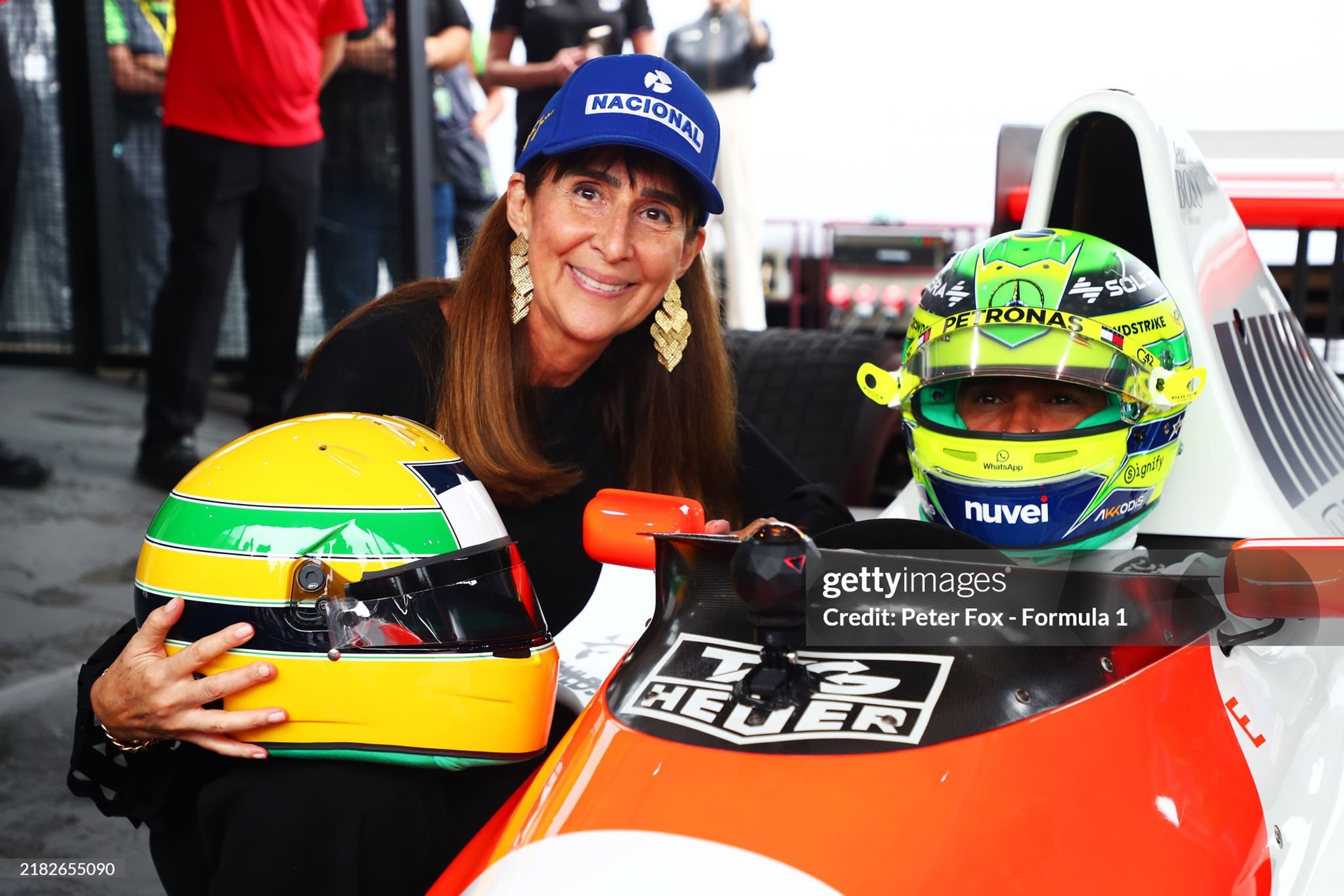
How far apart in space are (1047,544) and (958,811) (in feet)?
2.21

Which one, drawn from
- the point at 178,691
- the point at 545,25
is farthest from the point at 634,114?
the point at 545,25

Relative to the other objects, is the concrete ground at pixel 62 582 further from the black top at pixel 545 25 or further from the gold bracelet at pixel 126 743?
the black top at pixel 545 25

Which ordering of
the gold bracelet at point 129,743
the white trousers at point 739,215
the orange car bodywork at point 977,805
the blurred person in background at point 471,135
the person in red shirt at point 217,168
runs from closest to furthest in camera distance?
the orange car bodywork at point 977,805, the gold bracelet at point 129,743, the person in red shirt at point 217,168, the blurred person in background at point 471,135, the white trousers at point 739,215

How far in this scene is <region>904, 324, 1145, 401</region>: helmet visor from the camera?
1581 millimetres

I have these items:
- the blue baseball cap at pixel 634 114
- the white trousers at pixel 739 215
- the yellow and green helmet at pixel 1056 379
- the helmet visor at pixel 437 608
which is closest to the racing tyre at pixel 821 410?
the blue baseball cap at pixel 634 114

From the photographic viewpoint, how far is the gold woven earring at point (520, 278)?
205 centimetres

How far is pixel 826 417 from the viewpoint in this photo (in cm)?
321

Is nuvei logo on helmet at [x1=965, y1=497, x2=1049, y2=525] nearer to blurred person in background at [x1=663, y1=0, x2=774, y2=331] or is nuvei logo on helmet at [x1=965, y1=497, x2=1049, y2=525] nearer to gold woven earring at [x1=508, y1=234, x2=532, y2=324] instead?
gold woven earring at [x1=508, y1=234, x2=532, y2=324]

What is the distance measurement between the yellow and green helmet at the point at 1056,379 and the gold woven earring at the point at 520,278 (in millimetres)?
663

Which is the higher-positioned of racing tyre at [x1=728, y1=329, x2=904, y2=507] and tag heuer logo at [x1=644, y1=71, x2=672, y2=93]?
tag heuer logo at [x1=644, y1=71, x2=672, y2=93]

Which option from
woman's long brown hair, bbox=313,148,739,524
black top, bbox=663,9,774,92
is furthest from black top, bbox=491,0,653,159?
woman's long brown hair, bbox=313,148,739,524

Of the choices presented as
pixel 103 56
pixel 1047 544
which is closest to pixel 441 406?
pixel 1047 544

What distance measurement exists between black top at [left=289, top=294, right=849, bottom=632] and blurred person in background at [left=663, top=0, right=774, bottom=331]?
3242 mm

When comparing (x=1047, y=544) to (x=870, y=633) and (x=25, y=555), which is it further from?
(x=25, y=555)
